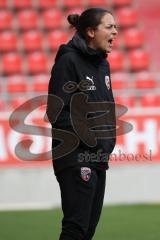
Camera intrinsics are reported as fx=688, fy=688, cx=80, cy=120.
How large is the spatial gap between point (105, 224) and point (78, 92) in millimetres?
3265

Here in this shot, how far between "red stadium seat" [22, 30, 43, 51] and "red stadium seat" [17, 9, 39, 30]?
30 cm

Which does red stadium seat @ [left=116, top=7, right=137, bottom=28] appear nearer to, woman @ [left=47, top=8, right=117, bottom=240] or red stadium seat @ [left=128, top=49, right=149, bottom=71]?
red stadium seat @ [left=128, top=49, right=149, bottom=71]

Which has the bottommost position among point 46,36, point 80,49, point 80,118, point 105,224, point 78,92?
point 105,224

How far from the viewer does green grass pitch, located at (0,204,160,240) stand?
6.33 metres

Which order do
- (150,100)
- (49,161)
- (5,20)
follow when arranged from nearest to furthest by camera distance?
(49,161) → (150,100) → (5,20)

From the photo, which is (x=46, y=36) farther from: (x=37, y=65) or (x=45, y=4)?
(x=37, y=65)

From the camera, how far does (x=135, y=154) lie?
8742 millimetres

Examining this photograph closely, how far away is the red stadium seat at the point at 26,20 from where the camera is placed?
14617 millimetres

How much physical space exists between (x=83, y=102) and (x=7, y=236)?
2.72 meters

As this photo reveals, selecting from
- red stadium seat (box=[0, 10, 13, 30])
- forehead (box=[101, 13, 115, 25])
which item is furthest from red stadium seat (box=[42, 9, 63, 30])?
forehead (box=[101, 13, 115, 25])

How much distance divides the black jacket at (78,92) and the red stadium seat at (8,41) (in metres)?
10.2

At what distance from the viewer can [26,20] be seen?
14.6 meters

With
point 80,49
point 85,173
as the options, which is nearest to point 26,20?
point 80,49

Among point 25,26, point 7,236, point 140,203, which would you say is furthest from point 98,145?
point 25,26
